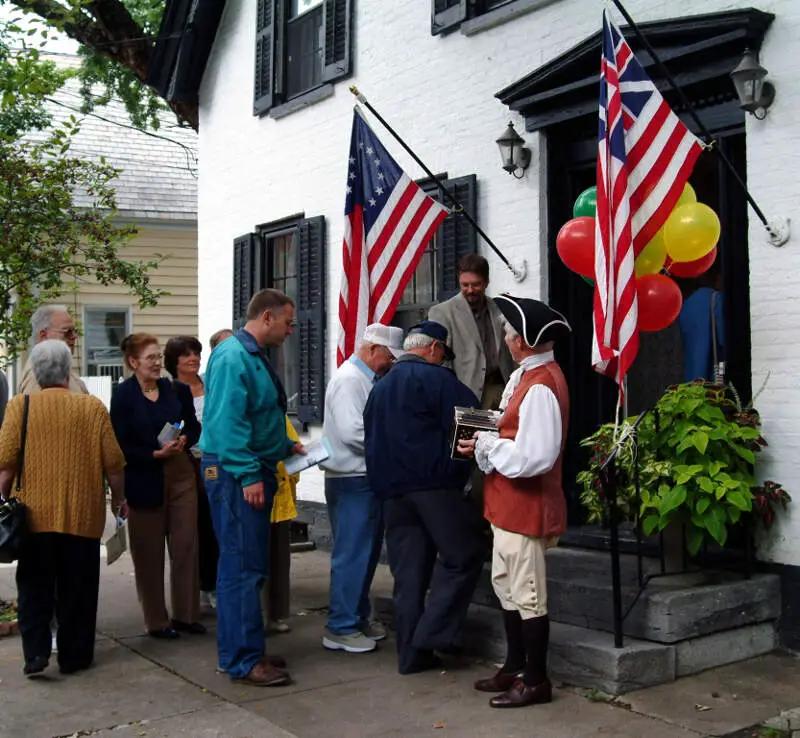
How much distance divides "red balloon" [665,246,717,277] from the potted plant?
0.64 metres

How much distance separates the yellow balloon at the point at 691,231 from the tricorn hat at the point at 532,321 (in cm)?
100

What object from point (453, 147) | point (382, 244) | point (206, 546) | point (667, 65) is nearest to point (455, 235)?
point (453, 147)

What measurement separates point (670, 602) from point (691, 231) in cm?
193

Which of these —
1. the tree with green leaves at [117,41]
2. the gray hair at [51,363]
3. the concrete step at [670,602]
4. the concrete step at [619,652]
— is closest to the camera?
the concrete step at [619,652]

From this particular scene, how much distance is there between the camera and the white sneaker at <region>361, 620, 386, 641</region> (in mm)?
6504

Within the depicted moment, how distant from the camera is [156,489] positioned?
6.68 meters

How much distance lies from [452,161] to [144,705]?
4.88 meters

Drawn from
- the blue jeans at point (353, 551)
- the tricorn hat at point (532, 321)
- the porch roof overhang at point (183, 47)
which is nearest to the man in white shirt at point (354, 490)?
the blue jeans at point (353, 551)

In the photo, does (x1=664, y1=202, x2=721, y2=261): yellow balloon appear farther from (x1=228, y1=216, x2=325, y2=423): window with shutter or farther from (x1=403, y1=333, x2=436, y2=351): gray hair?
(x1=228, y1=216, x2=325, y2=423): window with shutter

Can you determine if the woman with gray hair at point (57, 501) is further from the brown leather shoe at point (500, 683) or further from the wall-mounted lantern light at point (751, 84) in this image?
the wall-mounted lantern light at point (751, 84)

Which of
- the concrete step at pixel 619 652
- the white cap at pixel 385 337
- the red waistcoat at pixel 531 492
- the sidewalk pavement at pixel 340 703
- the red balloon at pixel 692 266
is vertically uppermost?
the red balloon at pixel 692 266

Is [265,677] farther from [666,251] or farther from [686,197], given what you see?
[686,197]

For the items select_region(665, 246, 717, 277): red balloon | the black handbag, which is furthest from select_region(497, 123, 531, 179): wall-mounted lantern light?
the black handbag

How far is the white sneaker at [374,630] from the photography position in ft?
21.3
